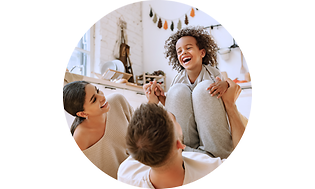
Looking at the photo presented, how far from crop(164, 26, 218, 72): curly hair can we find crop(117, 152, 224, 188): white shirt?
17 cm

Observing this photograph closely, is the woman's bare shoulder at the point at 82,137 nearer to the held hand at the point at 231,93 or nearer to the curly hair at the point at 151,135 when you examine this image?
the curly hair at the point at 151,135

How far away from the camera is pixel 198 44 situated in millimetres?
410

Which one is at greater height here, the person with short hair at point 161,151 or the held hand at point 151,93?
the held hand at point 151,93

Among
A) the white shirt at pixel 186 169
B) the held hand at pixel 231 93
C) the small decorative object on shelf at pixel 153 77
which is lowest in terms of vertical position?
the white shirt at pixel 186 169

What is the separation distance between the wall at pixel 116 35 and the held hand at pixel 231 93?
0.61ft

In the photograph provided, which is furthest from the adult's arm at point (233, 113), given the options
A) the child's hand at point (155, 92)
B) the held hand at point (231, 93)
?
the child's hand at point (155, 92)

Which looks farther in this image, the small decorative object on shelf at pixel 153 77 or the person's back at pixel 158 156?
A: the small decorative object on shelf at pixel 153 77

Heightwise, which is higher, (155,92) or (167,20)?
(167,20)

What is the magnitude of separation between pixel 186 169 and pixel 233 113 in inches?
5.1

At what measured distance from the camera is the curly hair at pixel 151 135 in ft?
0.95

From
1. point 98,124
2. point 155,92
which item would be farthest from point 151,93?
point 98,124

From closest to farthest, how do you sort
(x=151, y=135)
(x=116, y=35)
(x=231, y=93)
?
1. (x=151, y=135)
2. (x=231, y=93)
3. (x=116, y=35)

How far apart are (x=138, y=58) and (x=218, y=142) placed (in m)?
0.24

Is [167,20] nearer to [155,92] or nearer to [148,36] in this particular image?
[148,36]
